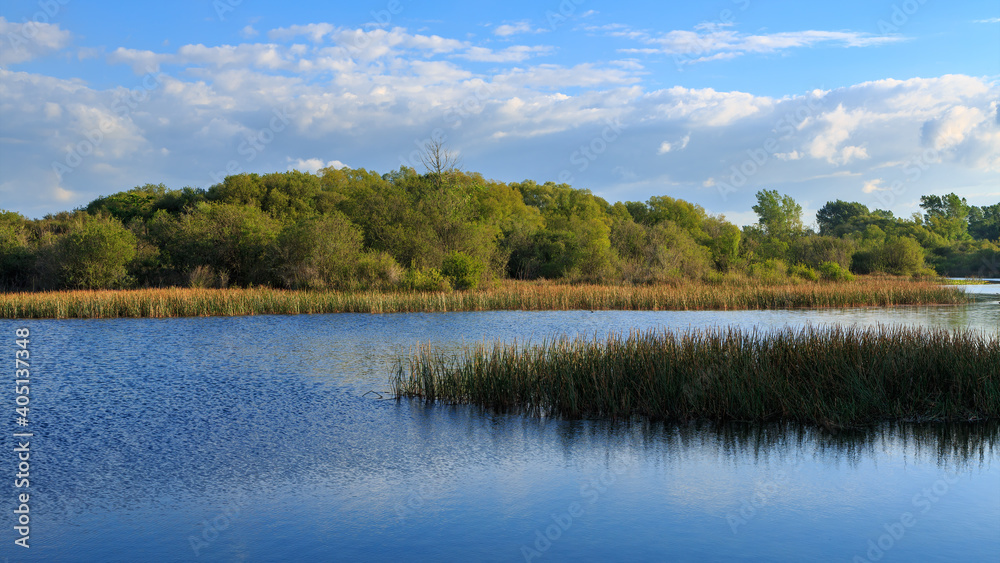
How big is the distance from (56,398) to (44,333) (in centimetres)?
1140

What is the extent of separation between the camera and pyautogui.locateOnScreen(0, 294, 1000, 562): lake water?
5832mm

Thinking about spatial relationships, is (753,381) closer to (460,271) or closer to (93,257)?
(460,271)

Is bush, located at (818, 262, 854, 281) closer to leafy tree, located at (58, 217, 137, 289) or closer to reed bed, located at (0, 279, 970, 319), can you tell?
reed bed, located at (0, 279, 970, 319)

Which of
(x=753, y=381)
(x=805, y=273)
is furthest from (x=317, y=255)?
(x=805, y=273)

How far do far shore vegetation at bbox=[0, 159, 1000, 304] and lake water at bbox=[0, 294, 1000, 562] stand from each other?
20.0 metres

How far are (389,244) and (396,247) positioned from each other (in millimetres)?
648

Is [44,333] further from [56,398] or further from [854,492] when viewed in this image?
[854,492]

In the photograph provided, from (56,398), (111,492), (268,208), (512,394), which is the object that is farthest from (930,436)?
(268,208)

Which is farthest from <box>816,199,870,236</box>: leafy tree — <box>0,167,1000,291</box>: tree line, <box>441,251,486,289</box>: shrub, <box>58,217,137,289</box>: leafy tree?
<box>58,217,137,289</box>: leafy tree

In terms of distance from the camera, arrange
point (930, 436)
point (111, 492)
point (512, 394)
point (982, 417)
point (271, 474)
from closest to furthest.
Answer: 1. point (111, 492)
2. point (271, 474)
3. point (930, 436)
4. point (982, 417)
5. point (512, 394)

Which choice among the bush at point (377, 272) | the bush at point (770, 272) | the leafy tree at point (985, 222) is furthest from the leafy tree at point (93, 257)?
the leafy tree at point (985, 222)

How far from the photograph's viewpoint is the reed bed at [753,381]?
32.4ft

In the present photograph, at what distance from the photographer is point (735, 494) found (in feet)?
23.1

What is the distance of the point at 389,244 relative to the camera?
137 feet
